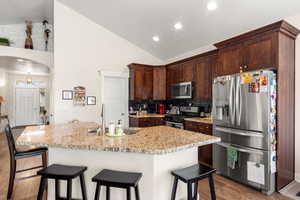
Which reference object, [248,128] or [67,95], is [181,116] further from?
[67,95]

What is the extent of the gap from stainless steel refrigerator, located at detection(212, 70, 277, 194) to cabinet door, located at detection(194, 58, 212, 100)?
0.81 meters

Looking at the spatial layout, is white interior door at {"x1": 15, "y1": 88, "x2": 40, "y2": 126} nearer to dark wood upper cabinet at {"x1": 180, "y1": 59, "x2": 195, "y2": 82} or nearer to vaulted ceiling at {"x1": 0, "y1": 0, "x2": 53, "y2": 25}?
vaulted ceiling at {"x1": 0, "y1": 0, "x2": 53, "y2": 25}

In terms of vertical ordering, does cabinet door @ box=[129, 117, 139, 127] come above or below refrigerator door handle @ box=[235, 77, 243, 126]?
below

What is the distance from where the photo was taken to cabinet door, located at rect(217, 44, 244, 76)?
119 inches

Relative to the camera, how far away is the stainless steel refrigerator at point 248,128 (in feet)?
8.13

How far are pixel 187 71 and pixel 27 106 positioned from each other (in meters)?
8.65

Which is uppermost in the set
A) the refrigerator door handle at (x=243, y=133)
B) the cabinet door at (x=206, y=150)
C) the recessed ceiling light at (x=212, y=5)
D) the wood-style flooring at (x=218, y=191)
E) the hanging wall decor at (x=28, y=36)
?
the hanging wall decor at (x=28, y=36)

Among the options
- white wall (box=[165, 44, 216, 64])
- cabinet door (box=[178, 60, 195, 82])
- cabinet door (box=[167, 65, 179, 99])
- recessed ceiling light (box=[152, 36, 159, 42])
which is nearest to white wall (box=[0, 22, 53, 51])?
recessed ceiling light (box=[152, 36, 159, 42])

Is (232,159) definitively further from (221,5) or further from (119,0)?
(119,0)

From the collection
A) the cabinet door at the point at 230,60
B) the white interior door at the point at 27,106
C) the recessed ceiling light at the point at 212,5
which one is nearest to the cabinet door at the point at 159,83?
the cabinet door at the point at 230,60

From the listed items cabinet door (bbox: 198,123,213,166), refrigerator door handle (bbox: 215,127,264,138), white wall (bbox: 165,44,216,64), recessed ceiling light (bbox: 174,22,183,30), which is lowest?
cabinet door (bbox: 198,123,213,166)

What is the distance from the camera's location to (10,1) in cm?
421

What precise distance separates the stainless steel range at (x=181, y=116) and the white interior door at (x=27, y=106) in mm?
7915

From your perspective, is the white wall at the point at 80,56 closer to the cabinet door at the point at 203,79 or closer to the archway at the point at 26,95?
the cabinet door at the point at 203,79
